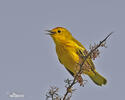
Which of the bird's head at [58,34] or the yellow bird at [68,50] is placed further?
→ the bird's head at [58,34]

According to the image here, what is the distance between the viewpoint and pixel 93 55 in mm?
2549

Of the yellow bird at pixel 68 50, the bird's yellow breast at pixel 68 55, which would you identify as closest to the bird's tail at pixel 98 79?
the yellow bird at pixel 68 50

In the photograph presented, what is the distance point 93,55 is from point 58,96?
2.32ft

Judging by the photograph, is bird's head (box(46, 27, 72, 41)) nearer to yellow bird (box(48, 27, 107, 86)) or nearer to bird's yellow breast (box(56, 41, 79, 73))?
yellow bird (box(48, 27, 107, 86))

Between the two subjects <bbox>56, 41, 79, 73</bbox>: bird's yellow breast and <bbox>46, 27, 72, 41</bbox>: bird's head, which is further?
<bbox>46, 27, 72, 41</bbox>: bird's head

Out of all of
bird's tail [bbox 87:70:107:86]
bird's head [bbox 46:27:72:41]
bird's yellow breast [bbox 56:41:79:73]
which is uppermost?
bird's head [bbox 46:27:72:41]

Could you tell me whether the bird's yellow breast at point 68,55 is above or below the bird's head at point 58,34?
below

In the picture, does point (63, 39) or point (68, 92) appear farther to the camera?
point (63, 39)

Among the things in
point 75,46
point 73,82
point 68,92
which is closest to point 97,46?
point 73,82

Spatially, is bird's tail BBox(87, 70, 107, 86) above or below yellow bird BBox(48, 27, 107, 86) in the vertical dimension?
below

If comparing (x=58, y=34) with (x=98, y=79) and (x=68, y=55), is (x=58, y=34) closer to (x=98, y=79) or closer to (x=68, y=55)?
(x=68, y=55)

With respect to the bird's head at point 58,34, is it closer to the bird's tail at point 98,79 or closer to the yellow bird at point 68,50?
the yellow bird at point 68,50

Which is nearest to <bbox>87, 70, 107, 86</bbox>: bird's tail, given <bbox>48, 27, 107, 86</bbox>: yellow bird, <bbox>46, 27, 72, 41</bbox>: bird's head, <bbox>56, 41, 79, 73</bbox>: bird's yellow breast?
<bbox>48, 27, 107, 86</bbox>: yellow bird

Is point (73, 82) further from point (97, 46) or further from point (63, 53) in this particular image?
point (63, 53)
